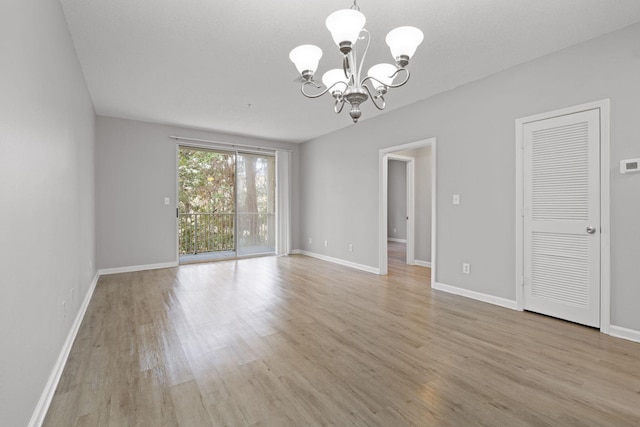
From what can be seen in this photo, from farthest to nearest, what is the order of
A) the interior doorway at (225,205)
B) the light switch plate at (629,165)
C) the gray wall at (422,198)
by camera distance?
the interior doorway at (225,205), the gray wall at (422,198), the light switch plate at (629,165)

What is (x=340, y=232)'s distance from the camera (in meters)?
5.89

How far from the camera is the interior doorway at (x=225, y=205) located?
6449 mm

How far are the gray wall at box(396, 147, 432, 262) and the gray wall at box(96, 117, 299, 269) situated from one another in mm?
4385

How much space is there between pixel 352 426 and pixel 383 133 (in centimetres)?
416

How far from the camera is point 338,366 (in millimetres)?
2119

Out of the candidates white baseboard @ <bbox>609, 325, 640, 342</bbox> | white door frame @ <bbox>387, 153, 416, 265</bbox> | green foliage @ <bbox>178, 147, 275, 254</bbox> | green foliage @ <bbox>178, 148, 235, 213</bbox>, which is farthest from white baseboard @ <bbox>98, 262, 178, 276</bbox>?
white baseboard @ <bbox>609, 325, 640, 342</bbox>

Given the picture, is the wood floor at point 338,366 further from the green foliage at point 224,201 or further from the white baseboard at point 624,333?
the green foliage at point 224,201

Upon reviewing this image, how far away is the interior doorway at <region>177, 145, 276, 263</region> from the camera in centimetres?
645

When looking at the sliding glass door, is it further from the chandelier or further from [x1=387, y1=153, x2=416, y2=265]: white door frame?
the chandelier

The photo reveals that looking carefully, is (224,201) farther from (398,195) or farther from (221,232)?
(398,195)

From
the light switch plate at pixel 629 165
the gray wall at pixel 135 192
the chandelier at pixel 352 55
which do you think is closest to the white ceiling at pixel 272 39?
the chandelier at pixel 352 55

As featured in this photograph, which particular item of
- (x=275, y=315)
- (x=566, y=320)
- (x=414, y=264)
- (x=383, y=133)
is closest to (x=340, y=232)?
(x=414, y=264)

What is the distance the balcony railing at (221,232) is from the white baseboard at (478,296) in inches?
157

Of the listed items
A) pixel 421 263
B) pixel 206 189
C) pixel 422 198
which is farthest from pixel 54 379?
pixel 206 189
